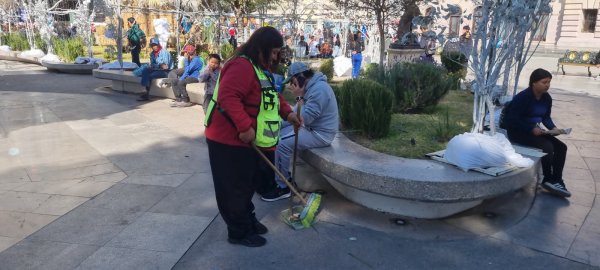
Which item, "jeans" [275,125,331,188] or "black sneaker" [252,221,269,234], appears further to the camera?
"jeans" [275,125,331,188]

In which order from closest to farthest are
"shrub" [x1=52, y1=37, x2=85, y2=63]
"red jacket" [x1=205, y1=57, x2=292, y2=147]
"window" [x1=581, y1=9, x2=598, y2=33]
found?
"red jacket" [x1=205, y1=57, x2=292, y2=147], "shrub" [x1=52, y1=37, x2=85, y2=63], "window" [x1=581, y1=9, x2=598, y2=33]

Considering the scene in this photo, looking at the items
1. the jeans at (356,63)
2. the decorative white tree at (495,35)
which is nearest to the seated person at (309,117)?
the decorative white tree at (495,35)

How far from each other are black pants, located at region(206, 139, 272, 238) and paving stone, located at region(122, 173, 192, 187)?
1.52 meters

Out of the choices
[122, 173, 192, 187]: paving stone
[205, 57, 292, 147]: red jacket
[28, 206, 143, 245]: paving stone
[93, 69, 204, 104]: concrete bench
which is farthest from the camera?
[93, 69, 204, 104]: concrete bench

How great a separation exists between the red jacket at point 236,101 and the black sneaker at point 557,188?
3.13 meters

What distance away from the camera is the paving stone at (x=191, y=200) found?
13.5 feet

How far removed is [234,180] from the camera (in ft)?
10.9

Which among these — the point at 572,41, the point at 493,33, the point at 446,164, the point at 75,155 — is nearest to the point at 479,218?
the point at 446,164

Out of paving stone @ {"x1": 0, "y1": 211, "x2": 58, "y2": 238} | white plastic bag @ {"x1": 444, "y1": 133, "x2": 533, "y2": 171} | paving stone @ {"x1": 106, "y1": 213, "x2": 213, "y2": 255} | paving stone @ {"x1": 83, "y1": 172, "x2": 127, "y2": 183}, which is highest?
white plastic bag @ {"x1": 444, "y1": 133, "x2": 533, "y2": 171}

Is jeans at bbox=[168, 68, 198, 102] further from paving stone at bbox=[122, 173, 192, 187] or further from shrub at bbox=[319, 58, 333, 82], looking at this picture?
paving stone at bbox=[122, 173, 192, 187]

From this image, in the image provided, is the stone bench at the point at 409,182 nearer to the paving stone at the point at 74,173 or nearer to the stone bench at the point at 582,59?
the paving stone at the point at 74,173

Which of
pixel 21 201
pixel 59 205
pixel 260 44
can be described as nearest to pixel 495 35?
pixel 260 44

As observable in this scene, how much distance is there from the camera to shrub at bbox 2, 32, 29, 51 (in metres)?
19.3

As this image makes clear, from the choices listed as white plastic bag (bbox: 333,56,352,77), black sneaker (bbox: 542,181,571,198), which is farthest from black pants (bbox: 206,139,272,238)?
white plastic bag (bbox: 333,56,352,77)
